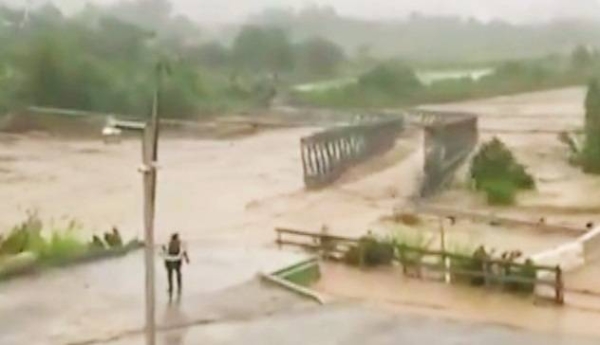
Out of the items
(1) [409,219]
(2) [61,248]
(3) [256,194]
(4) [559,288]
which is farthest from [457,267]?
(3) [256,194]

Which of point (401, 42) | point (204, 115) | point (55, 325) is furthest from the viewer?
point (401, 42)

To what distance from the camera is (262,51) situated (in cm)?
7456

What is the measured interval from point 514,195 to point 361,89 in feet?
113

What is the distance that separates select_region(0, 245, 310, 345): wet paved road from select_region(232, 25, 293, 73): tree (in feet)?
175

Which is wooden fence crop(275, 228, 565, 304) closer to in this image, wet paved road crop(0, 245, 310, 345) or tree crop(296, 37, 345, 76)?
wet paved road crop(0, 245, 310, 345)

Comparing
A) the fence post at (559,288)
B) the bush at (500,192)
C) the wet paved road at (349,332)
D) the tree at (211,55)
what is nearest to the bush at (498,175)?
the bush at (500,192)

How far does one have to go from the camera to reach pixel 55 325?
15312mm

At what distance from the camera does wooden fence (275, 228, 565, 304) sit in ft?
58.3

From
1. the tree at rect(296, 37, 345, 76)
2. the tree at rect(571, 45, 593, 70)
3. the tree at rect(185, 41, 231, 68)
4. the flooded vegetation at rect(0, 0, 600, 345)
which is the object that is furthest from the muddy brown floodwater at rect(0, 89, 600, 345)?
the tree at rect(571, 45, 593, 70)

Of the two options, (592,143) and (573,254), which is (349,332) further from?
(592,143)

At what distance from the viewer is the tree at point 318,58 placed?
75.5 metres

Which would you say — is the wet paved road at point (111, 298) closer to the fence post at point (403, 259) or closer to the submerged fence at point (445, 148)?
the fence post at point (403, 259)

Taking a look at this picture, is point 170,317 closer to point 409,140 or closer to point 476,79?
point 409,140

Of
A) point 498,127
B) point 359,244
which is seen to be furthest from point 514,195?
point 498,127
